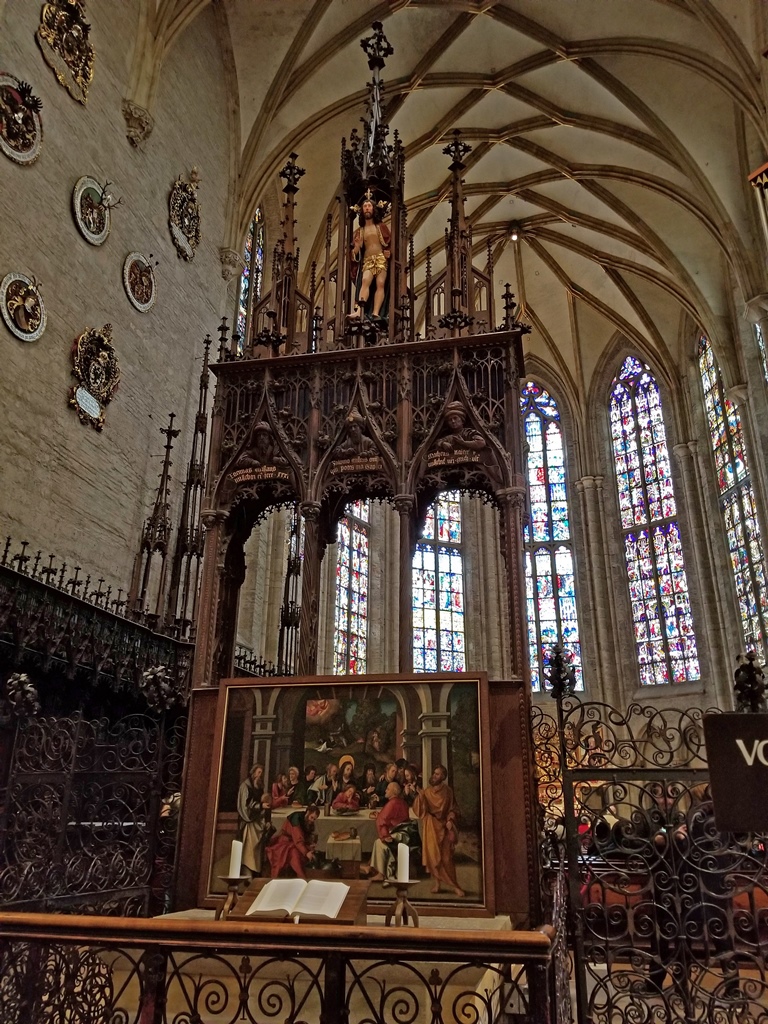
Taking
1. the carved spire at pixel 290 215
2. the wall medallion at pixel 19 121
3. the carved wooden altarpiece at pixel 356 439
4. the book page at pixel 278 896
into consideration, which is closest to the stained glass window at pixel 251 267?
the wall medallion at pixel 19 121

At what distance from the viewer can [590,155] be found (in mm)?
20172

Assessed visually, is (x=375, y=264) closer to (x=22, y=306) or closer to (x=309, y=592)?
(x=309, y=592)

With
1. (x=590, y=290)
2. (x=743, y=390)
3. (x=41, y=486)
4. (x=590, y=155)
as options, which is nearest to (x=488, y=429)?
(x=41, y=486)

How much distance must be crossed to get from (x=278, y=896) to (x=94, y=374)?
29.2 feet

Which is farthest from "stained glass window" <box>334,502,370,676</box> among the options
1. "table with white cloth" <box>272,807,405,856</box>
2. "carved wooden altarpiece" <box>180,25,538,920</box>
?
"table with white cloth" <box>272,807,405,856</box>

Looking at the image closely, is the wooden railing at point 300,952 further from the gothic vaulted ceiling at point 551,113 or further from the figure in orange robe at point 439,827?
the gothic vaulted ceiling at point 551,113

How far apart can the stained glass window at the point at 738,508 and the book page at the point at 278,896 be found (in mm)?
16262

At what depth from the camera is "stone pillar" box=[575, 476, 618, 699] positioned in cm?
2252

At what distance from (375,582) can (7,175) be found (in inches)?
559

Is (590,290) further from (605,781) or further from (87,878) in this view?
(87,878)

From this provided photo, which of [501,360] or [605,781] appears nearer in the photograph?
[605,781]

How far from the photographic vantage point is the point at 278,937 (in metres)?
3.45

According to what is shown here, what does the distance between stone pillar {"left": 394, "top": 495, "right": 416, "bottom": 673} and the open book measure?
6.75 ft

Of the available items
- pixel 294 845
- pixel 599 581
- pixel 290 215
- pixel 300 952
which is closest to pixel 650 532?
pixel 599 581
